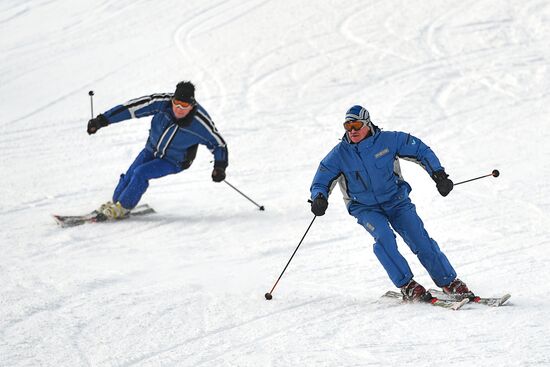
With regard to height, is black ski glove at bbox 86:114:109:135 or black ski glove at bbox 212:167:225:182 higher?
black ski glove at bbox 86:114:109:135

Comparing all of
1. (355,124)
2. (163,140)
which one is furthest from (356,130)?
(163,140)

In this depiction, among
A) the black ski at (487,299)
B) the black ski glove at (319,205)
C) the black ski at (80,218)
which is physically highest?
the black ski glove at (319,205)

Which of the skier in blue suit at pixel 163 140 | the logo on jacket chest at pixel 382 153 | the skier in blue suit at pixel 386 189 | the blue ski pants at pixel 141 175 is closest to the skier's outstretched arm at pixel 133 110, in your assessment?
the skier in blue suit at pixel 163 140

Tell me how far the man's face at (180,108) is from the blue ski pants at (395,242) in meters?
2.73

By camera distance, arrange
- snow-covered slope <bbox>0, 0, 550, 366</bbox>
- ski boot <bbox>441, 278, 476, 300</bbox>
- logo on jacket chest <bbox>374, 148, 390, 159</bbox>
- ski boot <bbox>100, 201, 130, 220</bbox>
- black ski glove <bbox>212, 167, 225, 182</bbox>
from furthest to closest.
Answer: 1. ski boot <bbox>100, 201, 130, 220</bbox>
2. black ski glove <bbox>212, 167, 225, 182</bbox>
3. logo on jacket chest <bbox>374, 148, 390, 159</bbox>
4. ski boot <bbox>441, 278, 476, 300</bbox>
5. snow-covered slope <bbox>0, 0, 550, 366</bbox>

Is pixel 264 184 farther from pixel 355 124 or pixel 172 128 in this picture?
pixel 355 124

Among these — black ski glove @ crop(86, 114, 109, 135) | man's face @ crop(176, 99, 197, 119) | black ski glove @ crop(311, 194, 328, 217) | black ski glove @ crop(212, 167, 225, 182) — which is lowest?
black ski glove @ crop(212, 167, 225, 182)

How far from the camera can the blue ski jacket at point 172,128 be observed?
909 centimetres

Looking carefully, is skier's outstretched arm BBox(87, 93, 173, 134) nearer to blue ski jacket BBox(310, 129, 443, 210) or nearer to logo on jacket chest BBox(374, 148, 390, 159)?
blue ski jacket BBox(310, 129, 443, 210)

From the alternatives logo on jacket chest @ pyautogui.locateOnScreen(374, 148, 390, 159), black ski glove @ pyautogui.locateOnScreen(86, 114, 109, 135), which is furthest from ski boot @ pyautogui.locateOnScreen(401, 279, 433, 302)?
black ski glove @ pyautogui.locateOnScreen(86, 114, 109, 135)

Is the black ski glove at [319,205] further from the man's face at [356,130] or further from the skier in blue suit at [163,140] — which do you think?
the skier in blue suit at [163,140]

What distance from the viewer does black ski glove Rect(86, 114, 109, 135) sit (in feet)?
29.8

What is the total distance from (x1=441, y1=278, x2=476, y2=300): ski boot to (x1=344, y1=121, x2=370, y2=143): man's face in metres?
1.27

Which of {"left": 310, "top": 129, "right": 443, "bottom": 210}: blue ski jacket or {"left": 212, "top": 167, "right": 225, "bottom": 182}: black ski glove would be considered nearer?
{"left": 310, "top": 129, "right": 443, "bottom": 210}: blue ski jacket
